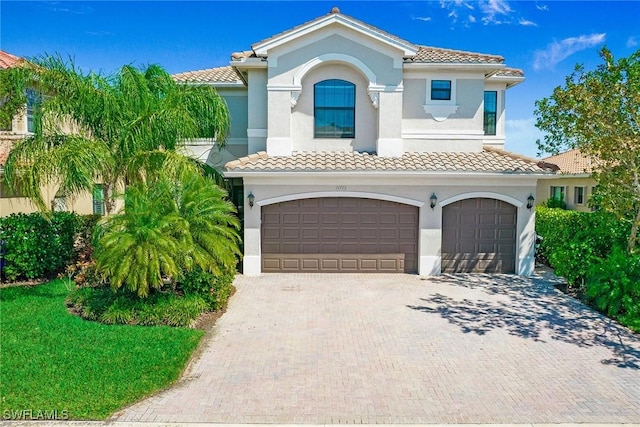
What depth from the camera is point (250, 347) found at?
8.12 metres

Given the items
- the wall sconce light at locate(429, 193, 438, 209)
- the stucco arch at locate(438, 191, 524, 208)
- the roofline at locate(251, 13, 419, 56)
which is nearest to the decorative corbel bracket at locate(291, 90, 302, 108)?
the roofline at locate(251, 13, 419, 56)

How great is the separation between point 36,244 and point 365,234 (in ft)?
31.4

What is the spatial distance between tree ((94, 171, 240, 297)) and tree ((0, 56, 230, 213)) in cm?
82

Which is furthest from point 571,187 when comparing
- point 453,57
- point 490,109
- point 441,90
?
point 441,90

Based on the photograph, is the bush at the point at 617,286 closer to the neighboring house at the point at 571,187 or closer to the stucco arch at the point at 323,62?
the stucco arch at the point at 323,62

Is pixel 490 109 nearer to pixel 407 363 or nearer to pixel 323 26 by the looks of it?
pixel 323 26

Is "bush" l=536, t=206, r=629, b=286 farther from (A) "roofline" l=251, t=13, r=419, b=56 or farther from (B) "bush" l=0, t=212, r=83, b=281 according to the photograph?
(B) "bush" l=0, t=212, r=83, b=281

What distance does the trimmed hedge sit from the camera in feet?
→ 38.5

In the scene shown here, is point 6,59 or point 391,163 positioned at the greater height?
point 6,59

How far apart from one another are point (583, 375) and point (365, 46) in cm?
1159

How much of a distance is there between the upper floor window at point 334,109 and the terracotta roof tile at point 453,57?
250 cm

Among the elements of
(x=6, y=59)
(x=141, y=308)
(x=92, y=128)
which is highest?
(x=6, y=59)

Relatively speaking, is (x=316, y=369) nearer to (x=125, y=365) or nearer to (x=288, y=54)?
(x=125, y=365)

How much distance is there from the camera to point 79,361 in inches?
279
